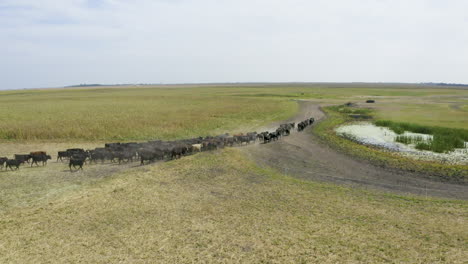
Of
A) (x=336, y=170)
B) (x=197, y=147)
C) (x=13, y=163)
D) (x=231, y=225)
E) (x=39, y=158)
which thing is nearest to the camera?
(x=231, y=225)

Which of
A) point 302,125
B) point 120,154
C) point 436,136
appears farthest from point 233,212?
point 302,125

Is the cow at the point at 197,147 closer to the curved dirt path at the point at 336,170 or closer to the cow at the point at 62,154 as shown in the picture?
the curved dirt path at the point at 336,170

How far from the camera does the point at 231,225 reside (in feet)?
43.5

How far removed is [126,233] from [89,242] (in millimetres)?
1403

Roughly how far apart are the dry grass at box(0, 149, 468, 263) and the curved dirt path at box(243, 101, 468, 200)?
223cm

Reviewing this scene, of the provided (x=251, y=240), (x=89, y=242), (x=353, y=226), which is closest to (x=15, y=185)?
(x=89, y=242)

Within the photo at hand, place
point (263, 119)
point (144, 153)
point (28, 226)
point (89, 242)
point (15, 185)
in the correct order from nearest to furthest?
1. point (89, 242)
2. point (28, 226)
3. point (15, 185)
4. point (144, 153)
5. point (263, 119)

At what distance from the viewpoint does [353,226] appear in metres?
13.1

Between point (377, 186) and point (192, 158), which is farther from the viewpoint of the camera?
point (192, 158)

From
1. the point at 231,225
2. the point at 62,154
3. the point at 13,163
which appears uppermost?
the point at 62,154

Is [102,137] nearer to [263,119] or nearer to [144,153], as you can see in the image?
[144,153]

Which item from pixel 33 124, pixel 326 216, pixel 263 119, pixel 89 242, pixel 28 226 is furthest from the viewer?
pixel 263 119

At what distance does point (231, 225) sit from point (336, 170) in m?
12.5

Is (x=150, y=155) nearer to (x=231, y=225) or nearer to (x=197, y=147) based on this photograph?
(x=197, y=147)
